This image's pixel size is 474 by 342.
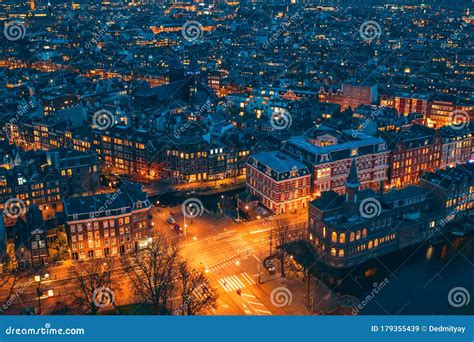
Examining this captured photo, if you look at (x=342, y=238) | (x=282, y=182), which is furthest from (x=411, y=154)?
(x=342, y=238)

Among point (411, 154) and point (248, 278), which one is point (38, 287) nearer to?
point (248, 278)

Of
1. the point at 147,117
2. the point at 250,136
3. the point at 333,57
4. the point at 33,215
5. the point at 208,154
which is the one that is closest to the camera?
the point at 33,215

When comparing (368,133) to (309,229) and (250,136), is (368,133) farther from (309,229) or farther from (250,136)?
(309,229)

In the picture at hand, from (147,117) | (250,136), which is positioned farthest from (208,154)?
(147,117)

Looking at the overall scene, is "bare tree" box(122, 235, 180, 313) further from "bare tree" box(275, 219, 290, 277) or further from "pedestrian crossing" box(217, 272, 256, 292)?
"bare tree" box(275, 219, 290, 277)

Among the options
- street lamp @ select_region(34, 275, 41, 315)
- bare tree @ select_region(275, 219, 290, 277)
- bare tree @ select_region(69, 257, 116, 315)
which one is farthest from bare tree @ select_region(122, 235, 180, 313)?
bare tree @ select_region(275, 219, 290, 277)

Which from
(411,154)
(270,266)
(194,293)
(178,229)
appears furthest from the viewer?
(411,154)

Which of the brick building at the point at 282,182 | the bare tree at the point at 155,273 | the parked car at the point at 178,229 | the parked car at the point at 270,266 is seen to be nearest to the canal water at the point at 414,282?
the parked car at the point at 270,266

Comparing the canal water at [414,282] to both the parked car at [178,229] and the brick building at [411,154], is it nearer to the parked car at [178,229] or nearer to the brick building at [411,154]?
the brick building at [411,154]
